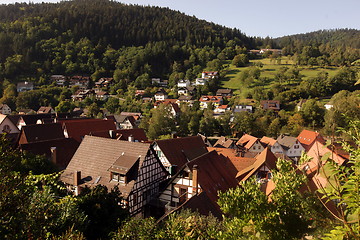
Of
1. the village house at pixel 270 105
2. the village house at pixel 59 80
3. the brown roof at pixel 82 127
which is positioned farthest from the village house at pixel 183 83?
the brown roof at pixel 82 127

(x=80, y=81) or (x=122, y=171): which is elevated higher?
(x=122, y=171)

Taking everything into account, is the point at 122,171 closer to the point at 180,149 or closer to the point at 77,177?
the point at 77,177

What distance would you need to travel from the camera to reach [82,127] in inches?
1441

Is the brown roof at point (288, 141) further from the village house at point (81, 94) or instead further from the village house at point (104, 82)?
the village house at point (104, 82)

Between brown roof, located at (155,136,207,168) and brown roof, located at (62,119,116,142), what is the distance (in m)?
15.8

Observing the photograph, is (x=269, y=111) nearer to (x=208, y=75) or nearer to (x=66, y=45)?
(x=208, y=75)

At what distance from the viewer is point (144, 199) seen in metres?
18.7

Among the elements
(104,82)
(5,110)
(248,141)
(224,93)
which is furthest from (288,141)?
(104,82)

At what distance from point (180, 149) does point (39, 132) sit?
20170 mm

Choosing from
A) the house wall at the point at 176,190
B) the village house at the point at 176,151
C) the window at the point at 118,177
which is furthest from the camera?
the village house at the point at 176,151

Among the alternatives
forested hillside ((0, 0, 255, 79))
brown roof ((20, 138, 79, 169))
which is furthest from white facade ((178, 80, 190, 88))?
brown roof ((20, 138, 79, 169))

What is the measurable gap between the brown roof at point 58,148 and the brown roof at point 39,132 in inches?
246

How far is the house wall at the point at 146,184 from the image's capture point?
17.8 metres

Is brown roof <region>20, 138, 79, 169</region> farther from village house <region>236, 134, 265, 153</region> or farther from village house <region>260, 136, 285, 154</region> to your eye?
village house <region>260, 136, 285, 154</region>
